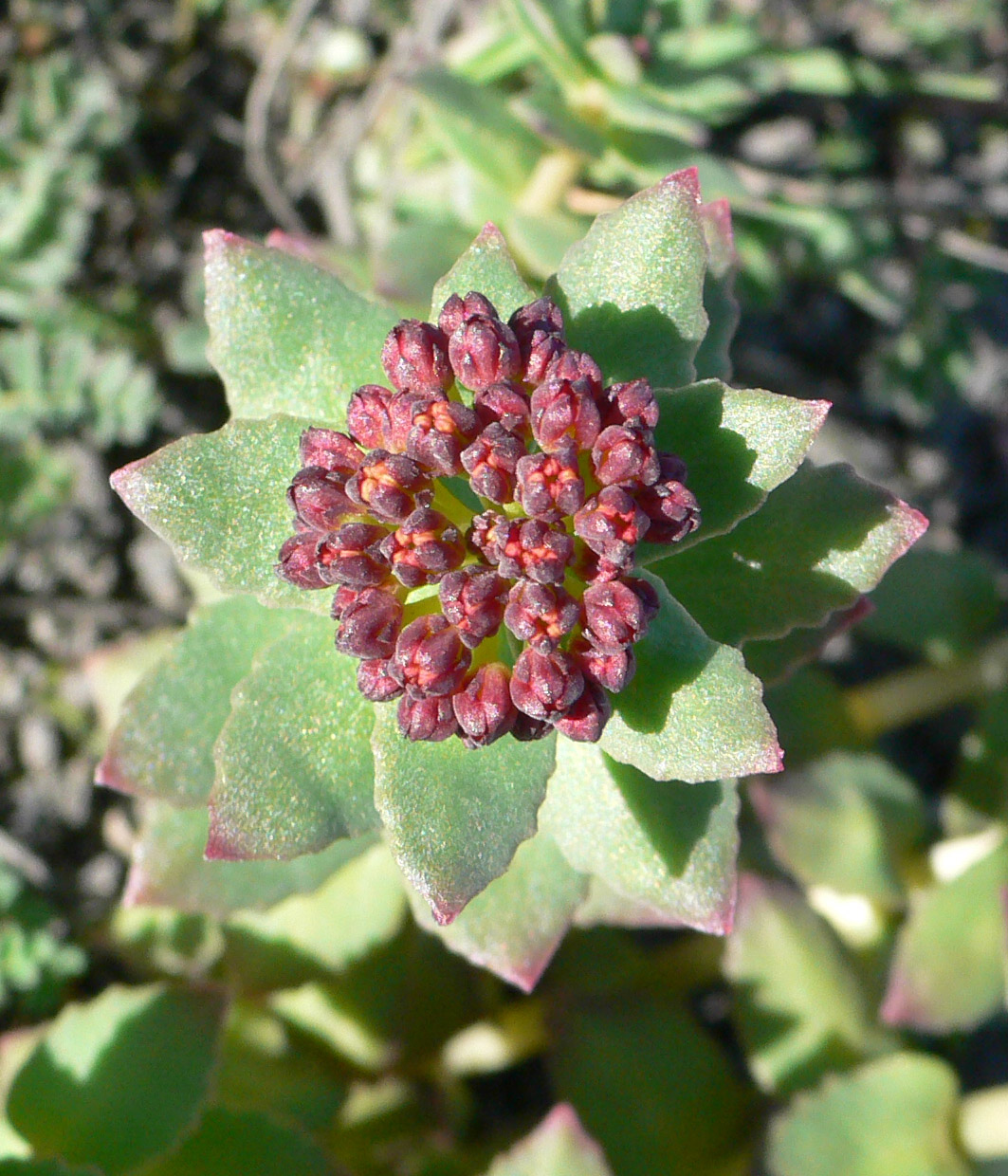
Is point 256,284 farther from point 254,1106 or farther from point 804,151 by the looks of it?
point 804,151

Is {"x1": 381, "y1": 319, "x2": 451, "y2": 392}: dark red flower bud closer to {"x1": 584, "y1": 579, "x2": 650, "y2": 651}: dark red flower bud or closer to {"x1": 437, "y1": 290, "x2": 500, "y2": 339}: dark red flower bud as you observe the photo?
{"x1": 437, "y1": 290, "x2": 500, "y2": 339}: dark red flower bud

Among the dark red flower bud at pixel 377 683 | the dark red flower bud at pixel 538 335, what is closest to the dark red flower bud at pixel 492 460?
the dark red flower bud at pixel 538 335

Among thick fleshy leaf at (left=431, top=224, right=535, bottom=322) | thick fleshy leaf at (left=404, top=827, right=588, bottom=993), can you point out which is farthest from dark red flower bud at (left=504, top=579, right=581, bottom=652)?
thick fleshy leaf at (left=404, top=827, right=588, bottom=993)

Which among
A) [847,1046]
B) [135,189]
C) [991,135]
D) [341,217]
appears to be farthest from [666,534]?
[991,135]

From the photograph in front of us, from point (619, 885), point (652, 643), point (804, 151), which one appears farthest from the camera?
point (804, 151)

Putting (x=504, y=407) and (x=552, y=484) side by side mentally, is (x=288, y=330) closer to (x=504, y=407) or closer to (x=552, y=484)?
(x=504, y=407)

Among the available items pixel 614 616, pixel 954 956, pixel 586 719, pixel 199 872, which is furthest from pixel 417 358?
pixel 954 956

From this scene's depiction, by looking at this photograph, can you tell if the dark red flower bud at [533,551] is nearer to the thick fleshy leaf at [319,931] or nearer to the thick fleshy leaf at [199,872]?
the thick fleshy leaf at [199,872]
